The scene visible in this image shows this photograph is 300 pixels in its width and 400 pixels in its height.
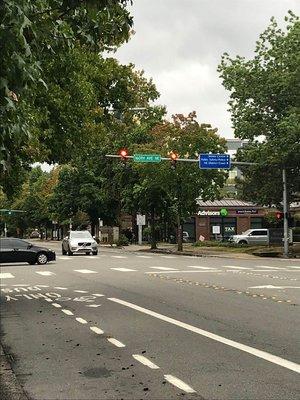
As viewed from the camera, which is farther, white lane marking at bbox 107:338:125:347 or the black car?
the black car

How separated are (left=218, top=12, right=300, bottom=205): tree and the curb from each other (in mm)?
29389

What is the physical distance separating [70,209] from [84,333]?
6560 centimetres

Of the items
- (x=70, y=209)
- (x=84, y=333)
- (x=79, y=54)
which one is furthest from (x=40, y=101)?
(x=70, y=209)

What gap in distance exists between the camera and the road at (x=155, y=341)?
626 centimetres

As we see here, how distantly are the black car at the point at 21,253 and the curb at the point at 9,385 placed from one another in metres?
22.6

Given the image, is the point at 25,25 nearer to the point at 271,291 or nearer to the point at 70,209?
the point at 271,291

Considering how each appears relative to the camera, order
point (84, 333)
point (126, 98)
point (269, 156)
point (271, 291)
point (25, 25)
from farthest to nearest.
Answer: point (269, 156), point (126, 98), point (271, 291), point (84, 333), point (25, 25)

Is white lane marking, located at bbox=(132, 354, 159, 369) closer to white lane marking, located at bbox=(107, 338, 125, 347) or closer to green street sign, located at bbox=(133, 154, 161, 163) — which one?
white lane marking, located at bbox=(107, 338, 125, 347)

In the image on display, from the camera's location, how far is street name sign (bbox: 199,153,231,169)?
35.1 m

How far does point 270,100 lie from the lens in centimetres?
3812

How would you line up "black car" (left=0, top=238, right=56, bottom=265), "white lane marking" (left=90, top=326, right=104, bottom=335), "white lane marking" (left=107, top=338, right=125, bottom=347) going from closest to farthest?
"white lane marking" (left=107, top=338, right=125, bottom=347), "white lane marking" (left=90, top=326, right=104, bottom=335), "black car" (left=0, top=238, right=56, bottom=265)

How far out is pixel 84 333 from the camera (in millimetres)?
9625

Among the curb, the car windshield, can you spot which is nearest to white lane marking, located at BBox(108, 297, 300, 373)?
the curb

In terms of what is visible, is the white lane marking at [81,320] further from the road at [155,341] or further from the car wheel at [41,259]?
the car wheel at [41,259]
